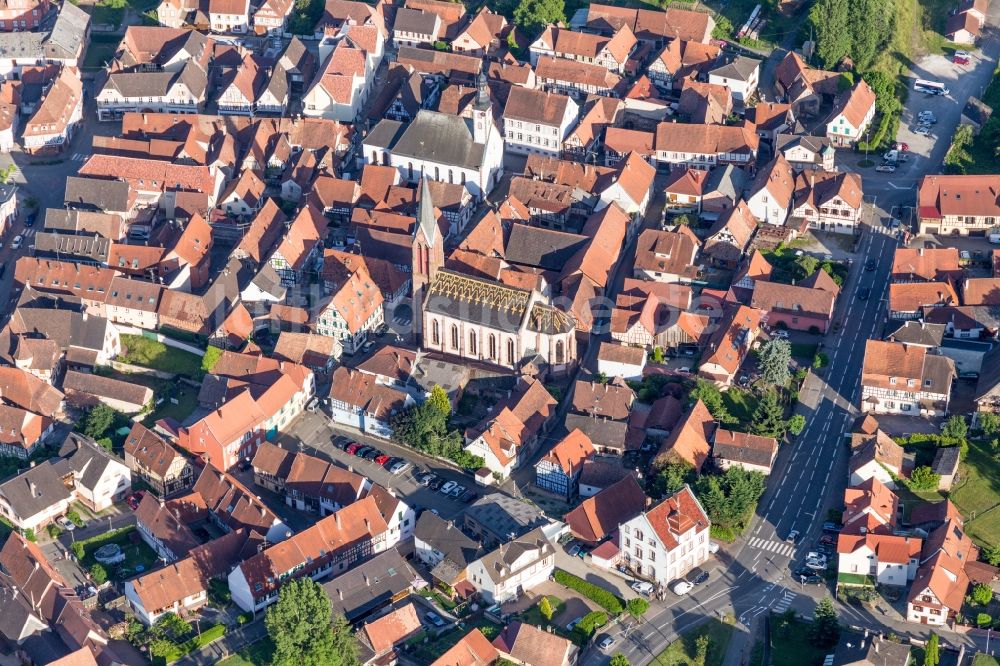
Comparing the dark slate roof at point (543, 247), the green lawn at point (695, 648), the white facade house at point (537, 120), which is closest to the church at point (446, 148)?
the white facade house at point (537, 120)

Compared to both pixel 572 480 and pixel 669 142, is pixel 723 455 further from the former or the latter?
pixel 669 142

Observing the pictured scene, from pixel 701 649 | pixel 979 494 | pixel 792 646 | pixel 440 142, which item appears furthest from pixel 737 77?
pixel 701 649

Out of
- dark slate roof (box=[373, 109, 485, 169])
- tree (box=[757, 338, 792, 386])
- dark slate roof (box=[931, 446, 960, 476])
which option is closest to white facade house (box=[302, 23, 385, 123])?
dark slate roof (box=[373, 109, 485, 169])

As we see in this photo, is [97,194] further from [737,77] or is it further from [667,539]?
[667,539]

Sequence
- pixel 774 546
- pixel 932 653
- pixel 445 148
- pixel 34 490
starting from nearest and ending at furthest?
pixel 932 653 < pixel 774 546 < pixel 34 490 < pixel 445 148

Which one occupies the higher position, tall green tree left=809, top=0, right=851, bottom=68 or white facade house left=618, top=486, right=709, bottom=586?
tall green tree left=809, top=0, right=851, bottom=68

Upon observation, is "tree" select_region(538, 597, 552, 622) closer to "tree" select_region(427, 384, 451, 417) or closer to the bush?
the bush

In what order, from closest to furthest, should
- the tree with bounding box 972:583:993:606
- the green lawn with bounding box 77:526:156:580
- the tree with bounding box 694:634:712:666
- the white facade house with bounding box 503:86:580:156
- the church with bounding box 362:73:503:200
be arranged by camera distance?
the tree with bounding box 694:634:712:666, the tree with bounding box 972:583:993:606, the green lawn with bounding box 77:526:156:580, the church with bounding box 362:73:503:200, the white facade house with bounding box 503:86:580:156
